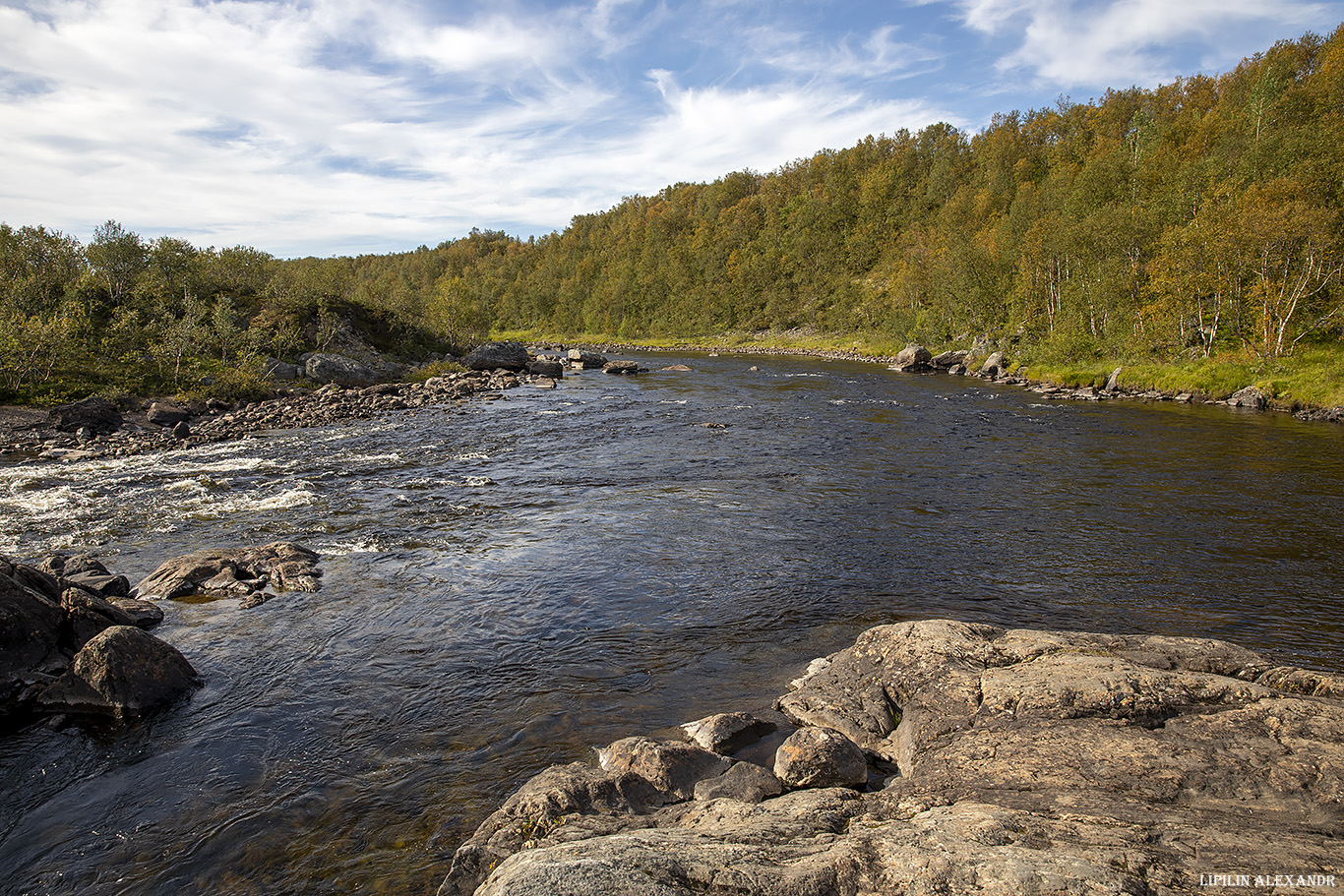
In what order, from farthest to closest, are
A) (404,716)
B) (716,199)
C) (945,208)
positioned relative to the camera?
(716,199) → (945,208) → (404,716)

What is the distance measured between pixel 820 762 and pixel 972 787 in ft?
5.43

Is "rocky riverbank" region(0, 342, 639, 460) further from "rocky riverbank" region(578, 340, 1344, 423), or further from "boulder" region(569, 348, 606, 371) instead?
"rocky riverbank" region(578, 340, 1344, 423)

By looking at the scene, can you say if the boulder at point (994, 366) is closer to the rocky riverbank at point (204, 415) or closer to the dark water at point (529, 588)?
the dark water at point (529, 588)

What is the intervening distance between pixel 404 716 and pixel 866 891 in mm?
7311

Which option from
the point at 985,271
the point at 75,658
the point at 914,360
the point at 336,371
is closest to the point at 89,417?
the point at 336,371

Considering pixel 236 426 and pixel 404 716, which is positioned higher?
pixel 236 426

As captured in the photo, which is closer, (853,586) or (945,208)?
(853,586)

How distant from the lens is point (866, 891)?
4.70m

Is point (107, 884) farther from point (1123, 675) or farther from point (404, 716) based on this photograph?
point (1123, 675)

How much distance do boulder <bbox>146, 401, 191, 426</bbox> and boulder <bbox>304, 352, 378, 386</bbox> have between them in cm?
1508

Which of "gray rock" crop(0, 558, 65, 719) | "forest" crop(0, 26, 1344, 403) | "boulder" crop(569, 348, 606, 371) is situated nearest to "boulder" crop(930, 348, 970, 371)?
"forest" crop(0, 26, 1344, 403)

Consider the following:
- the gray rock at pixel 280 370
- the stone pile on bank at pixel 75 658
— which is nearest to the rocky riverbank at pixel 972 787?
the stone pile on bank at pixel 75 658

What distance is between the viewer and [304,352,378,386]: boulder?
49.0 metres

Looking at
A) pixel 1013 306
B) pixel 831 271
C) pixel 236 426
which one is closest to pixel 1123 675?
pixel 236 426
